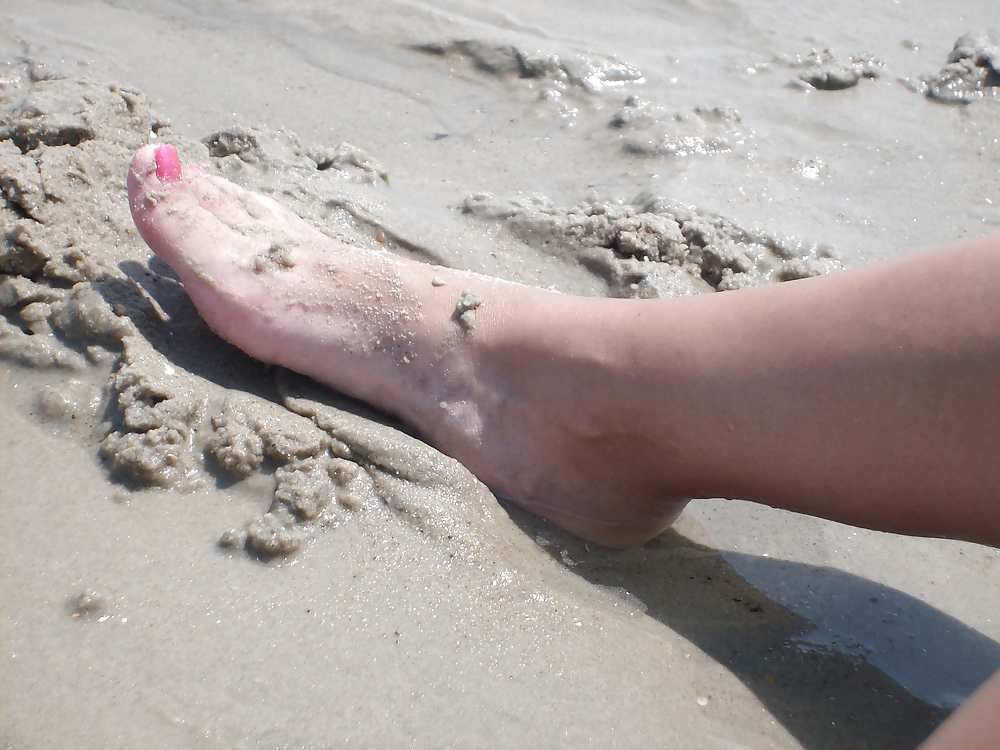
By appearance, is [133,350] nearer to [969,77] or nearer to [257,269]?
[257,269]

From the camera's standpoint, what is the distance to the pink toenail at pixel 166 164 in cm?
155

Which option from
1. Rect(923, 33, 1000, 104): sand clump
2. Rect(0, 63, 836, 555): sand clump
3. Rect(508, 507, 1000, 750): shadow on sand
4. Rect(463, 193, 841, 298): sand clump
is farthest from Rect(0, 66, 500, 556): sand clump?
Rect(923, 33, 1000, 104): sand clump

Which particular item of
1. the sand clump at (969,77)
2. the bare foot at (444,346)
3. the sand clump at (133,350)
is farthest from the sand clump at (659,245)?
the sand clump at (969,77)

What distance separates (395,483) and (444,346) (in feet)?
0.88

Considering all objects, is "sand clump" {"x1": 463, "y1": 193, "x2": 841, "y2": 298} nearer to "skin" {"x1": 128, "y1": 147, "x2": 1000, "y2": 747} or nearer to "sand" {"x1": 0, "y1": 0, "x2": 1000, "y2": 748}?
"sand" {"x1": 0, "y1": 0, "x2": 1000, "y2": 748}

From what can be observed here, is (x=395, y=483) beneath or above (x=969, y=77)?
beneath

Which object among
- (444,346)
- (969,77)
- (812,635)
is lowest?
(812,635)

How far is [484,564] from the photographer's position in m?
1.21

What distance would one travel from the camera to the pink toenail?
1554 mm

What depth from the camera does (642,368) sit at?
123 cm

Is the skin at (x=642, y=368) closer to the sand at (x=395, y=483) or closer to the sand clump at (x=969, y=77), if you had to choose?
the sand at (x=395, y=483)

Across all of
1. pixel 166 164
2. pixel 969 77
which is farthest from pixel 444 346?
pixel 969 77

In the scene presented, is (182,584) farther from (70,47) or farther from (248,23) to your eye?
(248,23)

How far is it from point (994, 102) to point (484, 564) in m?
2.34
